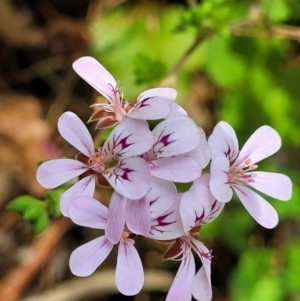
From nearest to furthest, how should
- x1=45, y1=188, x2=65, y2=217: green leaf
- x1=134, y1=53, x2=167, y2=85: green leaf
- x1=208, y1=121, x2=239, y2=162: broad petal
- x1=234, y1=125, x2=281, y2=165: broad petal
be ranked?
x1=208, y1=121, x2=239, y2=162: broad petal, x1=234, y1=125, x2=281, y2=165: broad petal, x1=45, y1=188, x2=65, y2=217: green leaf, x1=134, y1=53, x2=167, y2=85: green leaf

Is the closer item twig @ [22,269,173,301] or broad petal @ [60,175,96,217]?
broad petal @ [60,175,96,217]

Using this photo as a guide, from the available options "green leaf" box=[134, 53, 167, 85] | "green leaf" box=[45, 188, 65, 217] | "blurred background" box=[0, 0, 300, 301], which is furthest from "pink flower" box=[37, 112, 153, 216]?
"blurred background" box=[0, 0, 300, 301]

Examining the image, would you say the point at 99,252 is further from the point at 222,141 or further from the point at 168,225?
the point at 222,141

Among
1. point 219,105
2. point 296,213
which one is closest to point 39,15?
point 219,105

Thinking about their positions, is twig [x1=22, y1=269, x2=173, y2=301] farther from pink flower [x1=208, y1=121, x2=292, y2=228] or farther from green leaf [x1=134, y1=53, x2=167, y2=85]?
pink flower [x1=208, y1=121, x2=292, y2=228]

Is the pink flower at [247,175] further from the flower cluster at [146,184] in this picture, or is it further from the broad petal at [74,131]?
the broad petal at [74,131]

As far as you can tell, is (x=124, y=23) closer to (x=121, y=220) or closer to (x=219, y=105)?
(x=219, y=105)

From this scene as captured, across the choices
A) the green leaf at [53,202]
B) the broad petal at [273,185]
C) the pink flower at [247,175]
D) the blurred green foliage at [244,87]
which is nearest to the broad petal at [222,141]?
the pink flower at [247,175]
